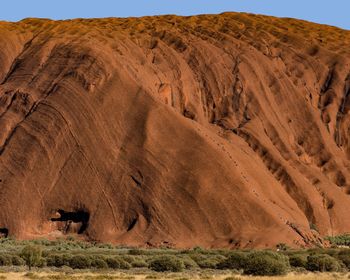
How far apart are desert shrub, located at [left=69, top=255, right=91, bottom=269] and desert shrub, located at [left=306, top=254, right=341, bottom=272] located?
11852 millimetres

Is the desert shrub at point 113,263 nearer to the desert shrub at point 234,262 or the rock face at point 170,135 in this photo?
the desert shrub at point 234,262

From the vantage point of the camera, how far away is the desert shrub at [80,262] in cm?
4856

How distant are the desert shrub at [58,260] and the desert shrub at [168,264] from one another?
16.1 ft

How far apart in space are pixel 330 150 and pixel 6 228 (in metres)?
35.0

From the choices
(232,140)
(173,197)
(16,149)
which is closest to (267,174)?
(232,140)

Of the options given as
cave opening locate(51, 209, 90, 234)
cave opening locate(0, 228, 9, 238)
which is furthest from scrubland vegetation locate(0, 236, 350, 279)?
cave opening locate(0, 228, 9, 238)

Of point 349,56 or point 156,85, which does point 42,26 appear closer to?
point 156,85

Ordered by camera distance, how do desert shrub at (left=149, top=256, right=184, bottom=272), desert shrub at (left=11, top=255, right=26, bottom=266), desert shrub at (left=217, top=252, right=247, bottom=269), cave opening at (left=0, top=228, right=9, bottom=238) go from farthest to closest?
cave opening at (left=0, top=228, right=9, bottom=238) → desert shrub at (left=11, top=255, right=26, bottom=266) → desert shrub at (left=217, top=252, right=247, bottom=269) → desert shrub at (left=149, top=256, right=184, bottom=272)

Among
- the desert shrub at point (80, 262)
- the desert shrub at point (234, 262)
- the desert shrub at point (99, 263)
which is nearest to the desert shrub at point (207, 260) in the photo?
the desert shrub at point (234, 262)

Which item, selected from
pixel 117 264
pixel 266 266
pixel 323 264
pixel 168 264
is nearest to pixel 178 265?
pixel 168 264

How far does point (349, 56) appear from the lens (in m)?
106

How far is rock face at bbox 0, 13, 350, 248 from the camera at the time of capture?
237ft

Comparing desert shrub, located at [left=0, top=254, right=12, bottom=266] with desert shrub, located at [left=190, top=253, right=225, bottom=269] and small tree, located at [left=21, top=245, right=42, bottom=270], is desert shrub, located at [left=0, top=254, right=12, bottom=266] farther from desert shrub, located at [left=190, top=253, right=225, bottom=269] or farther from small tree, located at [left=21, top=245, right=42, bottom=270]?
desert shrub, located at [left=190, top=253, right=225, bottom=269]

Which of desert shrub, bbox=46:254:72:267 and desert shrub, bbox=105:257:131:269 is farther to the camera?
desert shrub, bbox=46:254:72:267
